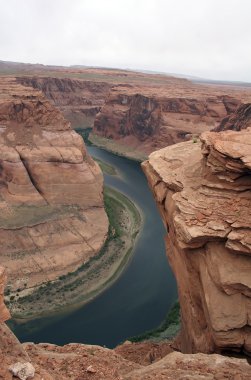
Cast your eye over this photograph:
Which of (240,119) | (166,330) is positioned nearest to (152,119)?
(240,119)

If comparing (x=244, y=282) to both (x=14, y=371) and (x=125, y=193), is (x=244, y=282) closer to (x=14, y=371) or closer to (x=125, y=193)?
(x=14, y=371)

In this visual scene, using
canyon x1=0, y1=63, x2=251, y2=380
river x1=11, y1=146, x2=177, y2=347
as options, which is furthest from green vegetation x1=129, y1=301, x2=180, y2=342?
canyon x1=0, y1=63, x2=251, y2=380

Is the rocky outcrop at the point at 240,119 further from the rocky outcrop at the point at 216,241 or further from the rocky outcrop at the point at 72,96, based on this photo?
the rocky outcrop at the point at 72,96

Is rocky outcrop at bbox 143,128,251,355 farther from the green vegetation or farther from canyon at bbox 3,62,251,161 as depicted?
canyon at bbox 3,62,251,161

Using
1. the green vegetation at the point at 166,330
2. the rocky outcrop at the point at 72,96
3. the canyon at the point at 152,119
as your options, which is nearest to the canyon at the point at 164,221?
Result: the canyon at the point at 152,119

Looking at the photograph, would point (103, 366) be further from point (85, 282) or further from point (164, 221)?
point (85, 282)
